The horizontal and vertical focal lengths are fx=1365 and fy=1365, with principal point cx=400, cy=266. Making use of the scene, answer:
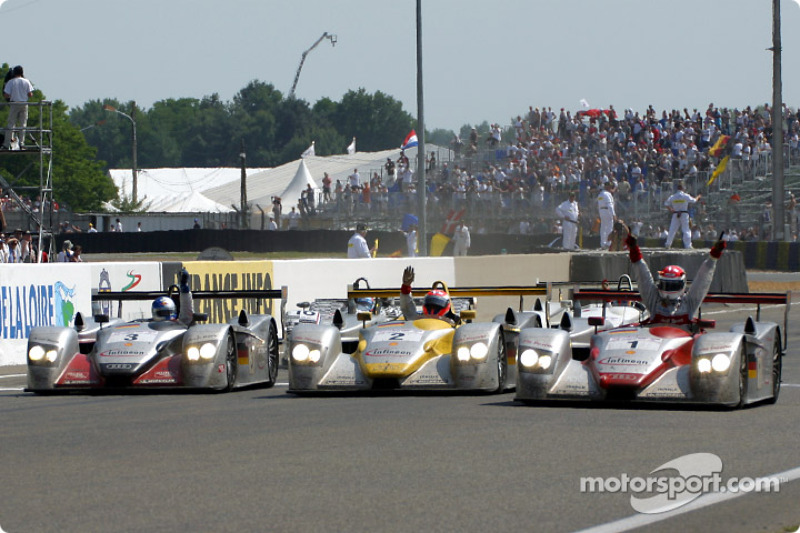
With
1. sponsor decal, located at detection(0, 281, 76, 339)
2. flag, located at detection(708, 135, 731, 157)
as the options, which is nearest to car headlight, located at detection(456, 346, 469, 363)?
sponsor decal, located at detection(0, 281, 76, 339)

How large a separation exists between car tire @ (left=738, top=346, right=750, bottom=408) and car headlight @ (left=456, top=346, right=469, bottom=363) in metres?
2.78

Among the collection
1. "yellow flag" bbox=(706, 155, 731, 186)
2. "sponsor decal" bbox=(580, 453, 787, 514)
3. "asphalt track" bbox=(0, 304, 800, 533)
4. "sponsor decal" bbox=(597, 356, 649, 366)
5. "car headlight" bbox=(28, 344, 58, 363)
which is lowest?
"asphalt track" bbox=(0, 304, 800, 533)

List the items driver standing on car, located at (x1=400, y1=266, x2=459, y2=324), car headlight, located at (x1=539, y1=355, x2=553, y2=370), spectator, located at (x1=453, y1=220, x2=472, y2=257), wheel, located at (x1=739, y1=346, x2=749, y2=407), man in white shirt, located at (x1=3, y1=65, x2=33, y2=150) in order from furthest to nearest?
1. spectator, located at (x1=453, y1=220, x2=472, y2=257)
2. man in white shirt, located at (x1=3, y1=65, x2=33, y2=150)
3. driver standing on car, located at (x1=400, y1=266, x2=459, y2=324)
4. car headlight, located at (x1=539, y1=355, x2=553, y2=370)
5. wheel, located at (x1=739, y1=346, x2=749, y2=407)

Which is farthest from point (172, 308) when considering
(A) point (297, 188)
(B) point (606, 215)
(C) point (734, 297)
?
(A) point (297, 188)

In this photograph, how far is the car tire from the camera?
11867 mm

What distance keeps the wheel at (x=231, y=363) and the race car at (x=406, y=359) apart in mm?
851

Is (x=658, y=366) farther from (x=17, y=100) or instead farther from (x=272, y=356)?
(x=17, y=100)

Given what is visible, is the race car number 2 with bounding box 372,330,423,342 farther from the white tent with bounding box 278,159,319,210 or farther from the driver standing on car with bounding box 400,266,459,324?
the white tent with bounding box 278,159,319,210

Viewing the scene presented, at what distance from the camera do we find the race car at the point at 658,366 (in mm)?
11742

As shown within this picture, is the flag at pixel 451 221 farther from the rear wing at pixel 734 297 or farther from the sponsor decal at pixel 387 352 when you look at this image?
the sponsor decal at pixel 387 352

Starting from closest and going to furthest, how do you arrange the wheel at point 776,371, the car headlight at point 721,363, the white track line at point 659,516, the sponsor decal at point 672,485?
the white track line at point 659,516
the sponsor decal at point 672,485
the car headlight at point 721,363
the wheel at point 776,371

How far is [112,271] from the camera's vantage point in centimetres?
2098

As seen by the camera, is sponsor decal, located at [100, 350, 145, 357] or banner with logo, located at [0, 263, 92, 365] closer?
sponsor decal, located at [100, 350, 145, 357]

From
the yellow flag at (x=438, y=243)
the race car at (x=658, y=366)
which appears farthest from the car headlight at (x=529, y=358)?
the yellow flag at (x=438, y=243)
